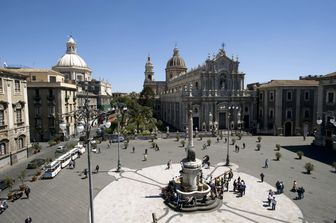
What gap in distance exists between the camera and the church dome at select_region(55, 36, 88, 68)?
76.6 m

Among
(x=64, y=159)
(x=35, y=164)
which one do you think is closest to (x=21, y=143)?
(x=35, y=164)

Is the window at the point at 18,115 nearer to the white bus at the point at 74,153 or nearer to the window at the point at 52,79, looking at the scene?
the white bus at the point at 74,153

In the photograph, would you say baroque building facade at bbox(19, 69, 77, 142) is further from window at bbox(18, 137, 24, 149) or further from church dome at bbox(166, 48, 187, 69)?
church dome at bbox(166, 48, 187, 69)

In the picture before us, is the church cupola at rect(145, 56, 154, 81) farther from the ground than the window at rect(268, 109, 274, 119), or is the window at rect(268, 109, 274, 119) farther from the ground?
the church cupola at rect(145, 56, 154, 81)

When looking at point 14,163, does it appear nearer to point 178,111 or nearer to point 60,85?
point 60,85

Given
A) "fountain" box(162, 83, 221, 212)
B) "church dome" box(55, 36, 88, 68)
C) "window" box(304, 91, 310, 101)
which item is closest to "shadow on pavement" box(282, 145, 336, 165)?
"window" box(304, 91, 310, 101)

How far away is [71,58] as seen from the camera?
77.8 metres

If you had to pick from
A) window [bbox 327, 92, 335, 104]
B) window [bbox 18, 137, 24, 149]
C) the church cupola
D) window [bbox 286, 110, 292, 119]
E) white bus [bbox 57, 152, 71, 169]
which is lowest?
white bus [bbox 57, 152, 71, 169]

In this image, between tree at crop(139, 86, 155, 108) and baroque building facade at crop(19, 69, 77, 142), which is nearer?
baroque building facade at crop(19, 69, 77, 142)

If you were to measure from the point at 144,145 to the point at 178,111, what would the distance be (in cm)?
2093

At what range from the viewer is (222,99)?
5806 centimetres

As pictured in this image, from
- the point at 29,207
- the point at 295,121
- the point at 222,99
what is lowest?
Result: the point at 29,207

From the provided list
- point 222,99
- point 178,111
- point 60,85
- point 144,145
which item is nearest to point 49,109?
point 60,85

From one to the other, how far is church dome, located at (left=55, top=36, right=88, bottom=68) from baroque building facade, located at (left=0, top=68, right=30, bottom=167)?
4450 cm
